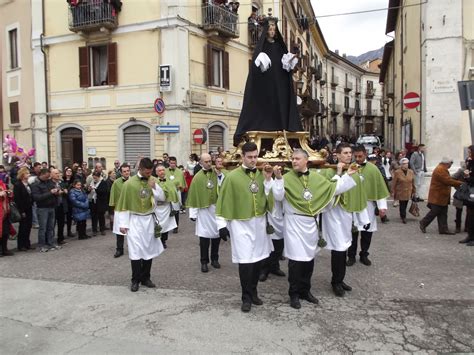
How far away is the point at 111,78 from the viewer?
18797 millimetres

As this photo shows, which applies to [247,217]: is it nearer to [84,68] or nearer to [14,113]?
[84,68]

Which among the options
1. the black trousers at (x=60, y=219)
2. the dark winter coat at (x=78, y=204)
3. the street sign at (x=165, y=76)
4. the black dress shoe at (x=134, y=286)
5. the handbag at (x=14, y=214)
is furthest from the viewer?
the street sign at (x=165, y=76)

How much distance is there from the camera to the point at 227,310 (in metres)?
5.24

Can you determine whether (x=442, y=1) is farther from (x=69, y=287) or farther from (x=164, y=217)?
(x=69, y=287)

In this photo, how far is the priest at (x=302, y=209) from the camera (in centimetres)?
521

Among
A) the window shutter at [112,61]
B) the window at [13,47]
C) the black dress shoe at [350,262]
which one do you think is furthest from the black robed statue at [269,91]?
the window at [13,47]

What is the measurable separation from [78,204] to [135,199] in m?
4.33

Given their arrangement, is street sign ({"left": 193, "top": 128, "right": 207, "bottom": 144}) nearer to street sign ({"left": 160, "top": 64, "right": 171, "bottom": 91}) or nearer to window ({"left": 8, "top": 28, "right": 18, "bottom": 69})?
street sign ({"left": 160, "top": 64, "right": 171, "bottom": 91})

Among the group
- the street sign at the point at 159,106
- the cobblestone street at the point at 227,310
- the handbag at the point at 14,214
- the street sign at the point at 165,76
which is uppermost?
the street sign at the point at 165,76

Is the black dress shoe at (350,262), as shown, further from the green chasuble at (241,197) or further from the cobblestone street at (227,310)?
the green chasuble at (241,197)

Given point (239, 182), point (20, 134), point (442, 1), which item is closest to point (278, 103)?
point (239, 182)

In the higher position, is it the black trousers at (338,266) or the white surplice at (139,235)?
the white surplice at (139,235)

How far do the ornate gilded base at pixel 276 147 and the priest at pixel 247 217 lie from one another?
1.71 feet

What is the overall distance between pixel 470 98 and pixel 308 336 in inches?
213
